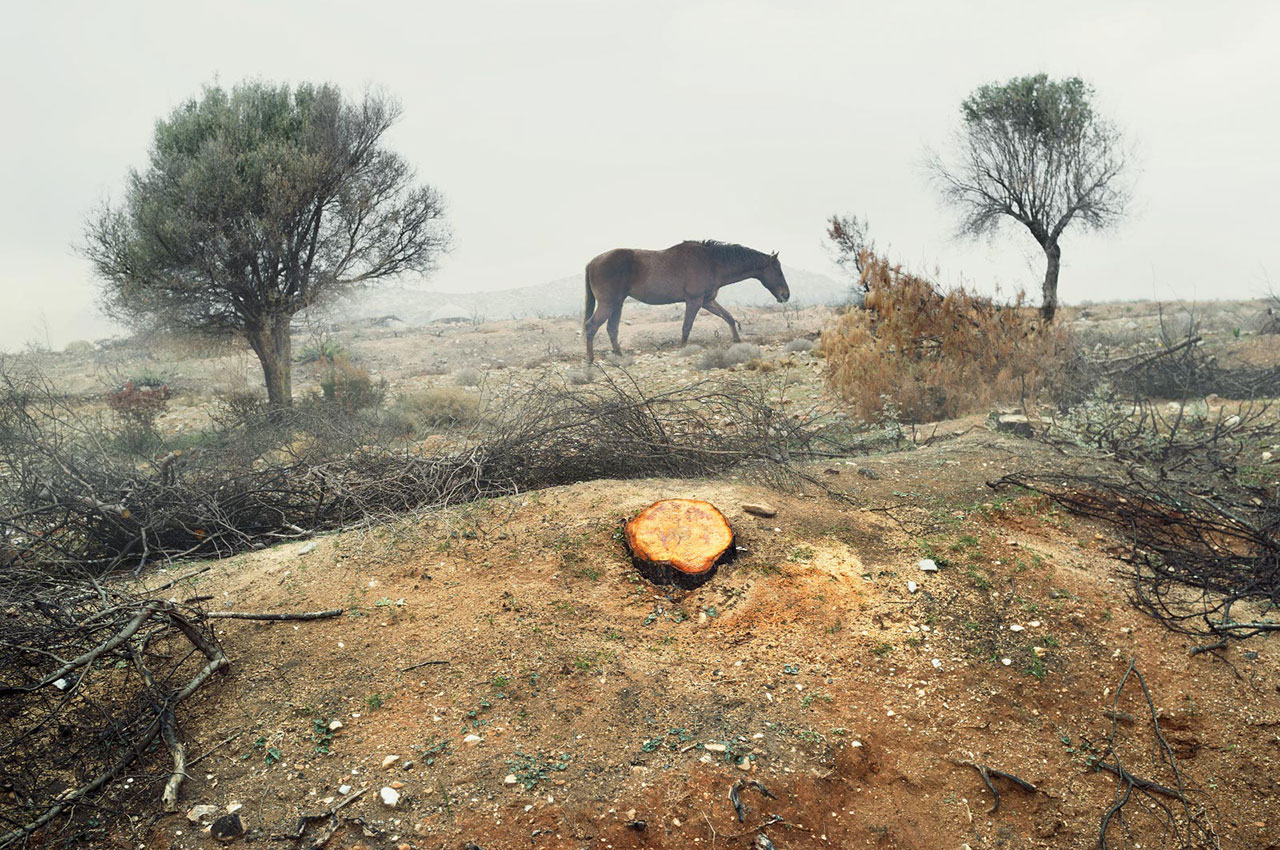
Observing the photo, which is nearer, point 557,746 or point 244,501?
point 557,746

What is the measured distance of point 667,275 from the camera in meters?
17.2

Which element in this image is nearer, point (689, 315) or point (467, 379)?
point (467, 379)

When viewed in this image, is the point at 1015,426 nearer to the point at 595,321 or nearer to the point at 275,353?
the point at 595,321

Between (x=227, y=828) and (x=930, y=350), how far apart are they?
32.1 ft

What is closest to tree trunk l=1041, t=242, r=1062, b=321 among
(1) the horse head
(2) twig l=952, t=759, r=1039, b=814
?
(1) the horse head

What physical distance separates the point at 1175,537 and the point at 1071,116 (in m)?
17.7

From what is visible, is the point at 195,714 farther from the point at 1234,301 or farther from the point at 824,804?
the point at 1234,301

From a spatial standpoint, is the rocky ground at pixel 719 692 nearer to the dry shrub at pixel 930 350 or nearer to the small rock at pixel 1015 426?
the small rock at pixel 1015 426

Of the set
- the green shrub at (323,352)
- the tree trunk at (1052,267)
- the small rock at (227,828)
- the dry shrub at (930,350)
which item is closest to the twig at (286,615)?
the small rock at (227,828)

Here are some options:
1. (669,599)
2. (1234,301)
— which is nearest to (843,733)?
(669,599)

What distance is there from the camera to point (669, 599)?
4418 mm

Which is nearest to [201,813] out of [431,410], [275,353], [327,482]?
[327,482]

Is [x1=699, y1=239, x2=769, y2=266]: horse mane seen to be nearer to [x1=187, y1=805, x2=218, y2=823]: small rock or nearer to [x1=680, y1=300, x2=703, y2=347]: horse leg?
[x1=680, y1=300, x2=703, y2=347]: horse leg

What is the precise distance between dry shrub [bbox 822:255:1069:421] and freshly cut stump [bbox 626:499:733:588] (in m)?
5.81
